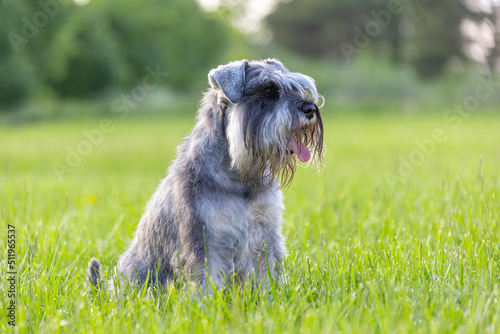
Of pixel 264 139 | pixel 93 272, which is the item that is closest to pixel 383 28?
pixel 264 139

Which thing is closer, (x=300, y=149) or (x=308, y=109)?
(x=308, y=109)

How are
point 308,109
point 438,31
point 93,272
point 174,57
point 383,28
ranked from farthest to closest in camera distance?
1. point 383,28
2. point 438,31
3. point 174,57
4. point 93,272
5. point 308,109

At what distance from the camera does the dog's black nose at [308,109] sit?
3.65 m

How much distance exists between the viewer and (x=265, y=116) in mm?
3666

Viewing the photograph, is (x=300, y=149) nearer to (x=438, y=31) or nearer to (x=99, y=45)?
(x=99, y=45)

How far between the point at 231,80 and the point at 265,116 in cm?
34

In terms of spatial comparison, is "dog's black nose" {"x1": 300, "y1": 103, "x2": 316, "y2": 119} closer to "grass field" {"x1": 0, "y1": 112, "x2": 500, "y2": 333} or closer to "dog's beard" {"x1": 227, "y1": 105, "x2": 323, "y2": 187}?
"dog's beard" {"x1": 227, "y1": 105, "x2": 323, "y2": 187}

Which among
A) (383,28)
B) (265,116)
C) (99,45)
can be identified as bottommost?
(265,116)

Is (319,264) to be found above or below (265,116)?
below

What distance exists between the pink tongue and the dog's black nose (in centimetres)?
21

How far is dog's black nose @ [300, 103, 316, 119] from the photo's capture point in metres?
3.65

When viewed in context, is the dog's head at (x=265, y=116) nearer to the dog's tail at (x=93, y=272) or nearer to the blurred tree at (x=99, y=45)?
the dog's tail at (x=93, y=272)

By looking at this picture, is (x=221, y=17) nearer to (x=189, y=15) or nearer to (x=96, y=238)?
(x=189, y=15)

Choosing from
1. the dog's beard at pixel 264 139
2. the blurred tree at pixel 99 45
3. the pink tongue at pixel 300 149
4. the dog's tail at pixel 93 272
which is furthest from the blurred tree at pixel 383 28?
the dog's tail at pixel 93 272
